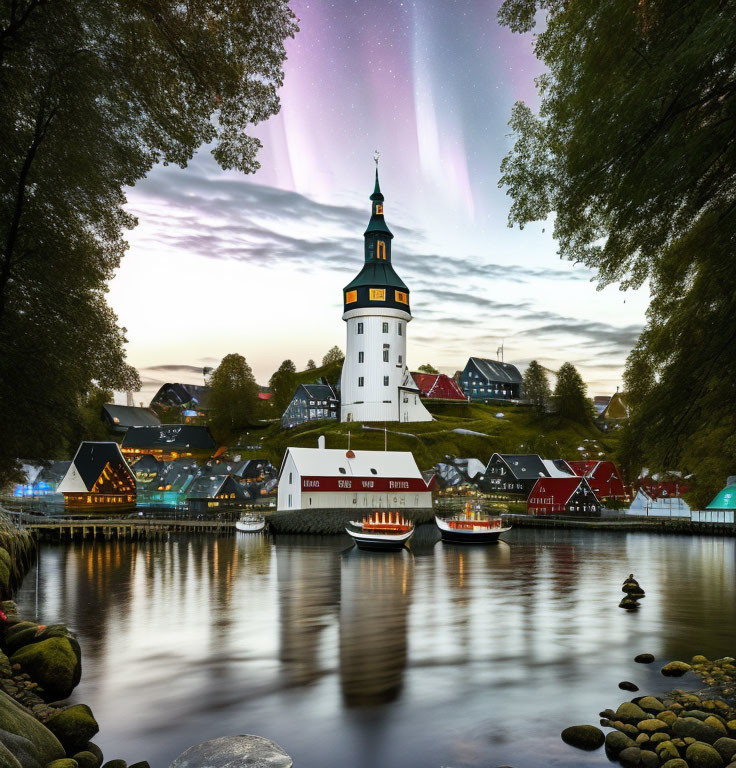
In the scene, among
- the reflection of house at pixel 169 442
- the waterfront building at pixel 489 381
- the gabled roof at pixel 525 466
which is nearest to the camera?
the gabled roof at pixel 525 466

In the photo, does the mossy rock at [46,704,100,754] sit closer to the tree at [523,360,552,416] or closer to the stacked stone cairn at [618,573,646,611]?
the stacked stone cairn at [618,573,646,611]

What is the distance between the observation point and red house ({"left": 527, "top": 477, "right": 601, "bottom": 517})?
298 ft

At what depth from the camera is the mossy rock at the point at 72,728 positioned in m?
12.3

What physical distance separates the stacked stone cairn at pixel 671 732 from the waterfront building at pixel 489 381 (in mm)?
153012

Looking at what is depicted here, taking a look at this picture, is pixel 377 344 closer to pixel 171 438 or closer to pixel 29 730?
pixel 171 438

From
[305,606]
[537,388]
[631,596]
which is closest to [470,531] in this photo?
[631,596]

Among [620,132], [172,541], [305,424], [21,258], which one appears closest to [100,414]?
[305,424]

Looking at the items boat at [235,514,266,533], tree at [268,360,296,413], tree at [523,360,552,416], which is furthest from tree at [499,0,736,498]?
tree at [268,360,296,413]

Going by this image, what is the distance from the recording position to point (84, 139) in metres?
13.7

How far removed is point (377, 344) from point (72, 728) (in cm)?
11165

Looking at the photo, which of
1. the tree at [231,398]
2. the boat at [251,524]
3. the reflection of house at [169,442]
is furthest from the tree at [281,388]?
the boat at [251,524]

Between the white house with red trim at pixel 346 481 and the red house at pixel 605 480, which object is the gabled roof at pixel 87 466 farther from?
the red house at pixel 605 480

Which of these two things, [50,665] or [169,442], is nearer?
[50,665]

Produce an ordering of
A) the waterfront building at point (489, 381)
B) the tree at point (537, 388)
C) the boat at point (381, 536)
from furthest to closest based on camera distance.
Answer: the waterfront building at point (489, 381)
the tree at point (537, 388)
the boat at point (381, 536)
